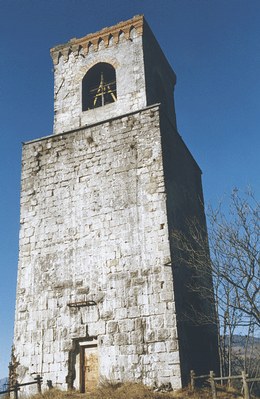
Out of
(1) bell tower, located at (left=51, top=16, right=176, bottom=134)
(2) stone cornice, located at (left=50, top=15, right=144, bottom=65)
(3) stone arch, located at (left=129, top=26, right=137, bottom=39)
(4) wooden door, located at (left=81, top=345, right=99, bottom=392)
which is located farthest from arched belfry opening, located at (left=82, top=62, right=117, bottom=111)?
(4) wooden door, located at (left=81, top=345, right=99, bottom=392)

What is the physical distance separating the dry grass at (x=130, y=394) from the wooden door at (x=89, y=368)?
1.23 feet

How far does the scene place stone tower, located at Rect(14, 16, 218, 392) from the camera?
1128 cm

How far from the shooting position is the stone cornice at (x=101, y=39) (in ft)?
50.7

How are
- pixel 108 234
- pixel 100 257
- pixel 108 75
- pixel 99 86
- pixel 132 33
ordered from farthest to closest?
pixel 108 75 < pixel 99 86 < pixel 132 33 < pixel 108 234 < pixel 100 257

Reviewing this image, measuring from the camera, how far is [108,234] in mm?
12562

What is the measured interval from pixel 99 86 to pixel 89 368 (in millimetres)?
9407

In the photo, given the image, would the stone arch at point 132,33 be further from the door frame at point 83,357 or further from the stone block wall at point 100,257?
the door frame at point 83,357

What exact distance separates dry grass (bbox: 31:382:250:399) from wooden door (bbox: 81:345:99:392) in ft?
1.23

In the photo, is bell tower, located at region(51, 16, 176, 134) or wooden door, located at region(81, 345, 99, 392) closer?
wooden door, located at region(81, 345, 99, 392)

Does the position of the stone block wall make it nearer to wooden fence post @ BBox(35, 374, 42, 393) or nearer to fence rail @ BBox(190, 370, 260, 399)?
wooden fence post @ BBox(35, 374, 42, 393)

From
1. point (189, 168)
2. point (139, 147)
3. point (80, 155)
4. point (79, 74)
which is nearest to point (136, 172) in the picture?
point (139, 147)

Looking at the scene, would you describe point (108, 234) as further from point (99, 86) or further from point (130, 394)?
point (99, 86)

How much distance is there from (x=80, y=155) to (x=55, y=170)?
3.12 ft

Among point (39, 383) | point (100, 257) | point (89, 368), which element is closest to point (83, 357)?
point (89, 368)
